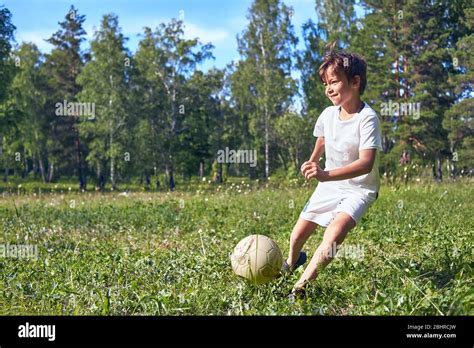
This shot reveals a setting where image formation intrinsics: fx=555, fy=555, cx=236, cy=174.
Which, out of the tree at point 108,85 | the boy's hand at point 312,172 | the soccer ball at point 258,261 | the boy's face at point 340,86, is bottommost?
the soccer ball at point 258,261

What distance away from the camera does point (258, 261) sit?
3.99m

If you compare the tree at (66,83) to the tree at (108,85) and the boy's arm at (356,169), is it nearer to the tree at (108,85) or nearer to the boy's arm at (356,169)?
the tree at (108,85)

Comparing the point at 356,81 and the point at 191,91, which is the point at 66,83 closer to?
the point at 191,91

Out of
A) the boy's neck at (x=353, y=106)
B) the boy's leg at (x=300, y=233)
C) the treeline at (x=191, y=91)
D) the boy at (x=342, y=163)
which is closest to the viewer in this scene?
the boy at (x=342, y=163)

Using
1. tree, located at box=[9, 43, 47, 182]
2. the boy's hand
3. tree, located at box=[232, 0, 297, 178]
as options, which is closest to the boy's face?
the boy's hand

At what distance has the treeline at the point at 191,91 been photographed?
25.3m

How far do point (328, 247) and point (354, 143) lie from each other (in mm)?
793

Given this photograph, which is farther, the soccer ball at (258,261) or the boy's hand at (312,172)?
the soccer ball at (258,261)

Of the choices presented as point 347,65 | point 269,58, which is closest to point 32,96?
point 269,58

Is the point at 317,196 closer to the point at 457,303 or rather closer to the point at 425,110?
the point at 457,303

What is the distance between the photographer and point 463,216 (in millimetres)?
7141

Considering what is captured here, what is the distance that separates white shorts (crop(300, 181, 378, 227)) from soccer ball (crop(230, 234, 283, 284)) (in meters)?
0.38

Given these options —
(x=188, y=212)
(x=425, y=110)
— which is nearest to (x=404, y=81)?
(x=425, y=110)

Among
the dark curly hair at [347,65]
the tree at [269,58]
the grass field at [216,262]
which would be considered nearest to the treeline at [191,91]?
the tree at [269,58]
